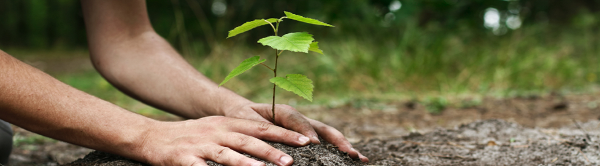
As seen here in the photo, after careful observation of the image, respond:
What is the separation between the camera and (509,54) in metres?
4.32

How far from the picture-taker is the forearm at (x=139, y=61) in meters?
1.44

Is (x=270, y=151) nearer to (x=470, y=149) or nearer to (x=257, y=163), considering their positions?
(x=257, y=163)

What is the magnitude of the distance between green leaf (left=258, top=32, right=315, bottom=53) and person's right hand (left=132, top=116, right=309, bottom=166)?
28 cm

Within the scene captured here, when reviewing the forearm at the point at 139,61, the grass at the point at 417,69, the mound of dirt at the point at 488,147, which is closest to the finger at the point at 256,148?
the forearm at the point at 139,61

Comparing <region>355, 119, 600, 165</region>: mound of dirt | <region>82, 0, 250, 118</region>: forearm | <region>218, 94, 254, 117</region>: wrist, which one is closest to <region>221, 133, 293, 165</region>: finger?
<region>218, 94, 254, 117</region>: wrist

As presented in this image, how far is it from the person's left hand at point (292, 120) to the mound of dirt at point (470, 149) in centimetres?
4

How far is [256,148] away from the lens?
1062 millimetres

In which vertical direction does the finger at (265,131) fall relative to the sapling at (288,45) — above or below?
below

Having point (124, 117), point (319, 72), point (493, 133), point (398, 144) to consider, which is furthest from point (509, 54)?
point (124, 117)

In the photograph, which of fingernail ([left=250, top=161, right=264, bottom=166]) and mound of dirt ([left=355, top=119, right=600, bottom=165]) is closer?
fingernail ([left=250, top=161, right=264, bottom=166])

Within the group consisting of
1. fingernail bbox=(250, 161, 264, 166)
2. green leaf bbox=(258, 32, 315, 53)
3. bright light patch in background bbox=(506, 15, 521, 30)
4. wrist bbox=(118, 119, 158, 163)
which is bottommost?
wrist bbox=(118, 119, 158, 163)

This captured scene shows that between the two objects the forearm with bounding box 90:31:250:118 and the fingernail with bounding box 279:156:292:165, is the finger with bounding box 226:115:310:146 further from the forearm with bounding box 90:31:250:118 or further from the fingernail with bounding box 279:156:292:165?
the forearm with bounding box 90:31:250:118

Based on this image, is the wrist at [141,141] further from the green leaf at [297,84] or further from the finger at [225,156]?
the green leaf at [297,84]

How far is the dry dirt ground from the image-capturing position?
1443 mm
